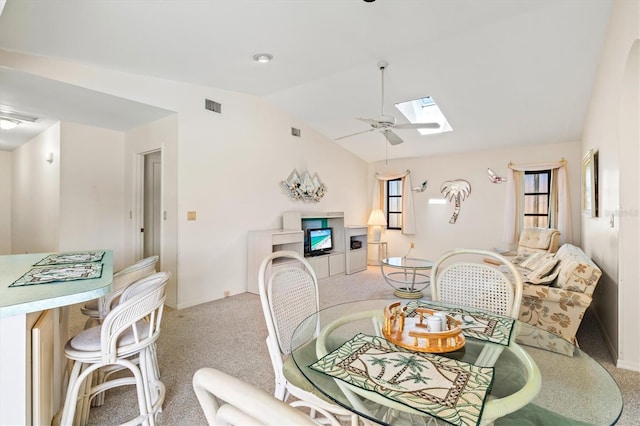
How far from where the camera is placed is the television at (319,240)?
5.67 metres

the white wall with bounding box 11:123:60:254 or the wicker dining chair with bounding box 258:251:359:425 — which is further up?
the white wall with bounding box 11:123:60:254

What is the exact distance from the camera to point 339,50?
3332 mm

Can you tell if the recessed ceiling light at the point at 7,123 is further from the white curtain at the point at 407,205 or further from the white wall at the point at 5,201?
the white curtain at the point at 407,205

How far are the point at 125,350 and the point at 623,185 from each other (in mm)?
3563

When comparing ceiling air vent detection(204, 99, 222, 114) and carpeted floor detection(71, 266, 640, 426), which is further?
ceiling air vent detection(204, 99, 222, 114)

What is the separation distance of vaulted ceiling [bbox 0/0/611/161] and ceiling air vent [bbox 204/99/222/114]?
0.25m

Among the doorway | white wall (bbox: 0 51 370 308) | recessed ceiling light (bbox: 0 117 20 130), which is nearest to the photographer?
white wall (bbox: 0 51 370 308)

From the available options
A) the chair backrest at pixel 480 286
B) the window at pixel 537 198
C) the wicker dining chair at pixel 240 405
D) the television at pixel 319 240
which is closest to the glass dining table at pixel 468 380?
the chair backrest at pixel 480 286

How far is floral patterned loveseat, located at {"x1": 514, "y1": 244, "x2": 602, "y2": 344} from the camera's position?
264 cm

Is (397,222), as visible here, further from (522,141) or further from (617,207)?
(617,207)

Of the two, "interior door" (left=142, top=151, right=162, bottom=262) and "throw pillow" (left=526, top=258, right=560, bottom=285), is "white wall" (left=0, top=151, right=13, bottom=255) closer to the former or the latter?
"interior door" (left=142, top=151, right=162, bottom=262)

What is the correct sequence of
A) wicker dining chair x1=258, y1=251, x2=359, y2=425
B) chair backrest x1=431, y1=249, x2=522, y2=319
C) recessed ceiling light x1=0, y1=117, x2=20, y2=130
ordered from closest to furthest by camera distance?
1. wicker dining chair x1=258, y1=251, x2=359, y2=425
2. chair backrest x1=431, y1=249, x2=522, y2=319
3. recessed ceiling light x1=0, y1=117, x2=20, y2=130

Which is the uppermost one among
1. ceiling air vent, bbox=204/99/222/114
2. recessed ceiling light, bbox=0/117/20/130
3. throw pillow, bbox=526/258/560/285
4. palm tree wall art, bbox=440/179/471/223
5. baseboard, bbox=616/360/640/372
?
ceiling air vent, bbox=204/99/222/114

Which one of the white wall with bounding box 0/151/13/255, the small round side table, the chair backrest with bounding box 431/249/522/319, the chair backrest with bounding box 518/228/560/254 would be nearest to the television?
the small round side table
